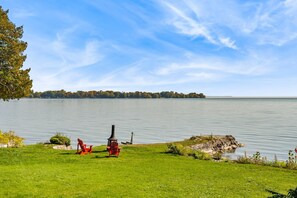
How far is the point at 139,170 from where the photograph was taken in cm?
2205

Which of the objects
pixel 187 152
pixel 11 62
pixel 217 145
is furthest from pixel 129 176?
pixel 217 145

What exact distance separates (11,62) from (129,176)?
69.0 ft

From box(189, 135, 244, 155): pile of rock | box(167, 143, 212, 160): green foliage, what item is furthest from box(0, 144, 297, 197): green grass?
box(189, 135, 244, 155): pile of rock

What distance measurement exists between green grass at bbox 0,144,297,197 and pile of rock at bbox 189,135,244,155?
16.4 m

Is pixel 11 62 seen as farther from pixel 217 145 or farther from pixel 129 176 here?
pixel 217 145

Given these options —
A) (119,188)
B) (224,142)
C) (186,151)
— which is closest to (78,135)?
(224,142)

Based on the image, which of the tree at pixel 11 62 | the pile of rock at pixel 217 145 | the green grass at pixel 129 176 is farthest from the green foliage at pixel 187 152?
the tree at pixel 11 62

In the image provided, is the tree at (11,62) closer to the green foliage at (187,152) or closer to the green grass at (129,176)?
the green grass at (129,176)

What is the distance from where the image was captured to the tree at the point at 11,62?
33.2m

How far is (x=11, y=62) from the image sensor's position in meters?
33.5

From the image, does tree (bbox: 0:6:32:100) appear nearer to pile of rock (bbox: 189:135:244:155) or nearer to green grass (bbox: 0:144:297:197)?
green grass (bbox: 0:144:297:197)

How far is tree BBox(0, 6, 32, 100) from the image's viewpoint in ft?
109

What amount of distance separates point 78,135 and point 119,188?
180 ft

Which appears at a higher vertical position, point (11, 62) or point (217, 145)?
point (11, 62)
